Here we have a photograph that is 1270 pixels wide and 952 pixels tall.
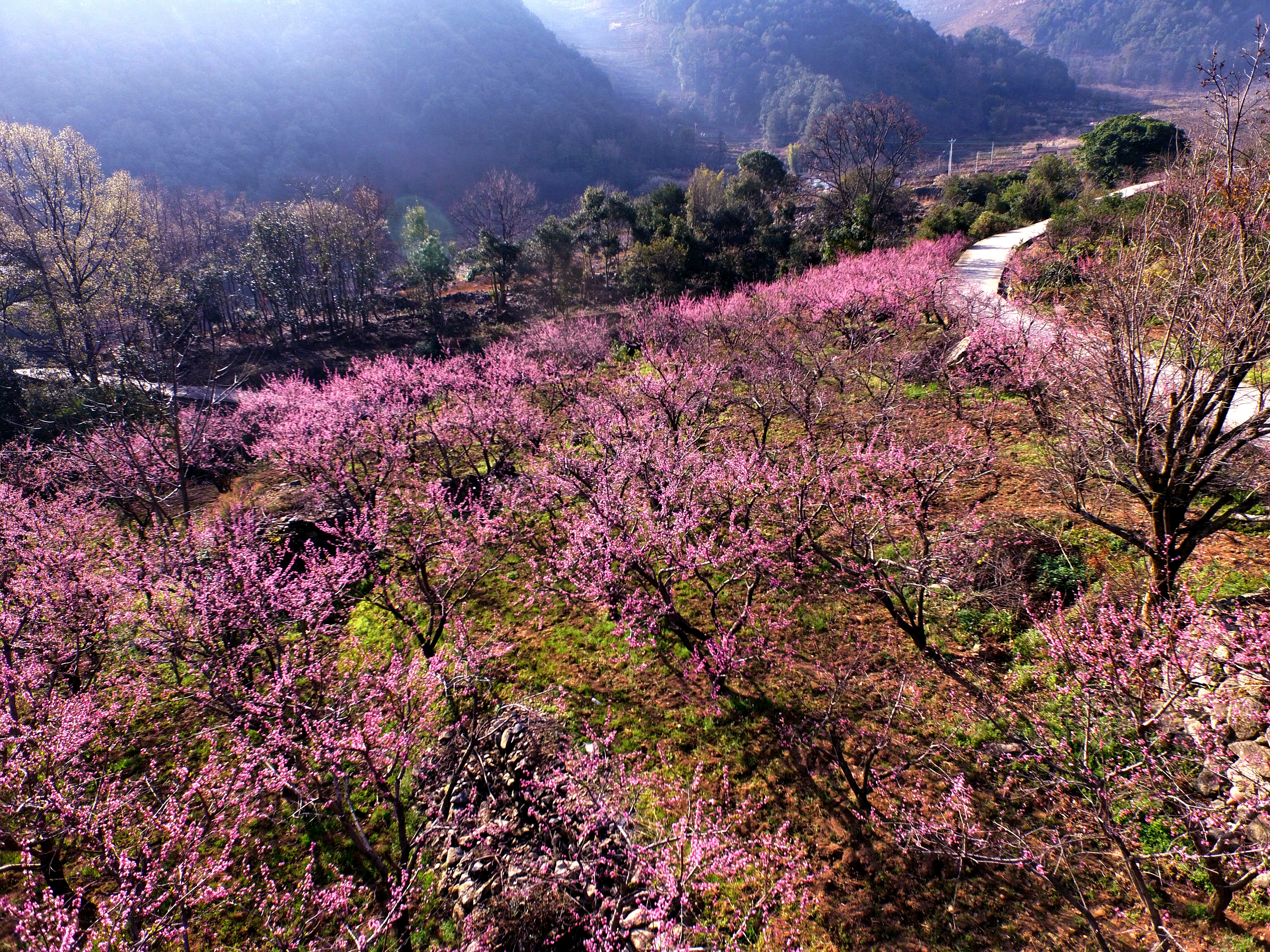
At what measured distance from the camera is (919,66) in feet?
409

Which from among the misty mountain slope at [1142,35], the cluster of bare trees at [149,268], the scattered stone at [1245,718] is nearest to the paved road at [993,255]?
the scattered stone at [1245,718]

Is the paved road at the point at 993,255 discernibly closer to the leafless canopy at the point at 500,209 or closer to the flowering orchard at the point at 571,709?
the flowering orchard at the point at 571,709

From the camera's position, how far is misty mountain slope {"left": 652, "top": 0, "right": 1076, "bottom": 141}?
115 metres

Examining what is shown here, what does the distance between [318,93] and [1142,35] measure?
207050 mm

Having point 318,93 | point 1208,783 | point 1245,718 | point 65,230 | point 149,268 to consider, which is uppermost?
point 318,93

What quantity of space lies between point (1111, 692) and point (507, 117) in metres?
129

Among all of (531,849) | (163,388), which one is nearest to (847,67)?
(163,388)

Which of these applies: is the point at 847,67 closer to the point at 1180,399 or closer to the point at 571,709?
the point at 1180,399

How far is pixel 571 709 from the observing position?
8875 millimetres

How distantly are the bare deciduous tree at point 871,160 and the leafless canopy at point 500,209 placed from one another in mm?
25254

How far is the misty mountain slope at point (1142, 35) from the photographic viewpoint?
412ft

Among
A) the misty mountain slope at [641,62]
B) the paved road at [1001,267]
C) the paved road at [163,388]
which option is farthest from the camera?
the misty mountain slope at [641,62]

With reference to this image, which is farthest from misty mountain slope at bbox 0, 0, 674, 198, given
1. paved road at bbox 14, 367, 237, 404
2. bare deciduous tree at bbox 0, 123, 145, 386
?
bare deciduous tree at bbox 0, 123, 145, 386

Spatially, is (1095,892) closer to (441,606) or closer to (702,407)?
(441,606)
